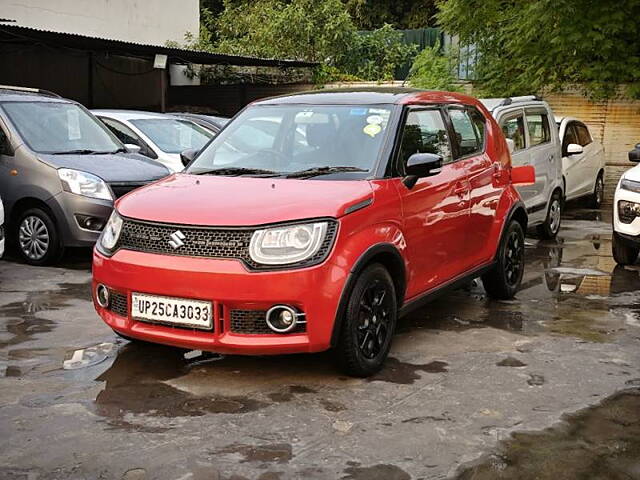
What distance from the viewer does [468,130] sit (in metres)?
6.83

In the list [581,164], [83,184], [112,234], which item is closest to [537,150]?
[581,164]

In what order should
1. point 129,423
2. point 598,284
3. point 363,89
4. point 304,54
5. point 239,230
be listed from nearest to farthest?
point 129,423 → point 239,230 → point 363,89 → point 598,284 → point 304,54

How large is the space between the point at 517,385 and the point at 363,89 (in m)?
2.64

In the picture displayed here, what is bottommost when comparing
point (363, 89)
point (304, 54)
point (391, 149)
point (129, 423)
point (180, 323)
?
point (129, 423)

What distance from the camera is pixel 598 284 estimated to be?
8203 millimetres

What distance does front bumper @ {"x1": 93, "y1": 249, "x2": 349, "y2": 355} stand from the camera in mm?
4641

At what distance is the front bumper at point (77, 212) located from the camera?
8352 millimetres

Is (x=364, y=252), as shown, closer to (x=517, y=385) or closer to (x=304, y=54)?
(x=517, y=385)

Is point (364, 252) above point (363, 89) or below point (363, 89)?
below

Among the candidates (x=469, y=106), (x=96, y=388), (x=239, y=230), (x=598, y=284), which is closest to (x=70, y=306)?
(x=96, y=388)

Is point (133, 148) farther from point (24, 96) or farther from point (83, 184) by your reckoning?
point (83, 184)

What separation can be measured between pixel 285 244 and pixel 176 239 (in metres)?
0.64

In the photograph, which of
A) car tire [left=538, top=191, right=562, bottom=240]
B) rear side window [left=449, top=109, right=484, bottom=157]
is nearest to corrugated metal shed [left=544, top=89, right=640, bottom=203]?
car tire [left=538, top=191, right=562, bottom=240]

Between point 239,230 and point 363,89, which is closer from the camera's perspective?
point 239,230
